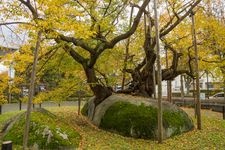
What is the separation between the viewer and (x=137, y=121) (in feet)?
47.1

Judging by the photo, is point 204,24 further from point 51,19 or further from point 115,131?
point 51,19

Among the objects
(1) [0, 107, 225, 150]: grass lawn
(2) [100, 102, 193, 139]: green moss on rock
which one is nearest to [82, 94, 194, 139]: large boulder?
(2) [100, 102, 193, 139]: green moss on rock

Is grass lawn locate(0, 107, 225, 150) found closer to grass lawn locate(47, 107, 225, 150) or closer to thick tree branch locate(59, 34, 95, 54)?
grass lawn locate(47, 107, 225, 150)

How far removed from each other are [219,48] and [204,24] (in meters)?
3.29

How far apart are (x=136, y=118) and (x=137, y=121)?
14cm

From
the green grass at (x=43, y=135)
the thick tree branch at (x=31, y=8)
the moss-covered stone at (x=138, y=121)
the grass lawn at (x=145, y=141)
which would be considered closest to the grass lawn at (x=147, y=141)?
the grass lawn at (x=145, y=141)

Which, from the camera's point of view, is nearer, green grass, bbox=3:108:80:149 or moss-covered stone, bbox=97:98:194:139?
green grass, bbox=3:108:80:149

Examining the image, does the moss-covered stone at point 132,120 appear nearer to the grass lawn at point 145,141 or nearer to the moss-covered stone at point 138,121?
the moss-covered stone at point 138,121

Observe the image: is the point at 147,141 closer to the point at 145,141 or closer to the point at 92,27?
the point at 145,141

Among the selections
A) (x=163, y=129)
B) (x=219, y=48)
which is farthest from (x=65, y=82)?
(x=219, y=48)

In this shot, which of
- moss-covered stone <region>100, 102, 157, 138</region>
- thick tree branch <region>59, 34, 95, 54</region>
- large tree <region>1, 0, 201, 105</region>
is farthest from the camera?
moss-covered stone <region>100, 102, 157, 138</region>

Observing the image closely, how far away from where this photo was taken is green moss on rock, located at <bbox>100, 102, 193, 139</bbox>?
46.5ft

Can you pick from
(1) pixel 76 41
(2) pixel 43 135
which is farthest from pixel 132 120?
(2) pixel 43 135

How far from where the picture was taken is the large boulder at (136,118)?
46.7 feet
